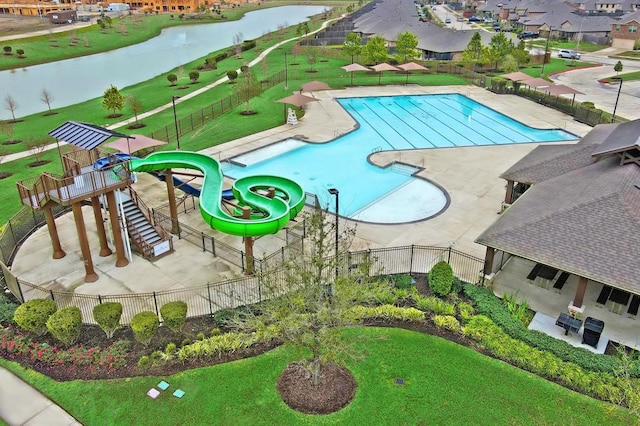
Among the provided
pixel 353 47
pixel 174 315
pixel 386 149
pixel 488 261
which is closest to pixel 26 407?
pixel 174 315

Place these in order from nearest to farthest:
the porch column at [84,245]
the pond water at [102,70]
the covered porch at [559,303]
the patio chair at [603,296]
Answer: the covered porch at [559,303] → the patio chair at [603,296] → the porch column at [84,245] → the pond water at [102,70]

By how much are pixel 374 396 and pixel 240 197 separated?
34.3 ft

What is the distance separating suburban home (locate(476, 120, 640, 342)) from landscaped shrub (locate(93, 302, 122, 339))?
1239cm

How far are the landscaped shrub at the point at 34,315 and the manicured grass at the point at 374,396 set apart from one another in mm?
1246

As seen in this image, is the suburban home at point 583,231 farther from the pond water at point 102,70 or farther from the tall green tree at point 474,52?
the pond water at point 102,70

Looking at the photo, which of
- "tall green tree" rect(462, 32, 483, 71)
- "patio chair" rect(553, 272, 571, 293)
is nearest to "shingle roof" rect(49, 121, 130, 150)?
"patio chair" rect(553, 272, 571, 293)

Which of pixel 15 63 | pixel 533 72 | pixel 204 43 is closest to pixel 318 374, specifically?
pixel 533 72

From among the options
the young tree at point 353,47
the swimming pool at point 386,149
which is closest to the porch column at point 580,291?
the swimming pool at point 386,149

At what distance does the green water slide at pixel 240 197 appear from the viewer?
17.3 meters

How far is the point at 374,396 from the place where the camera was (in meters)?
13.2

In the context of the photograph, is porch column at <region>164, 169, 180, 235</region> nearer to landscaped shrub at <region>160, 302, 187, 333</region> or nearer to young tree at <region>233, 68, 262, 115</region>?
landscaped shrub at <region>160, 302, 187, 333</region>

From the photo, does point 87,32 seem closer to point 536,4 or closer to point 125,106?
point 125,106

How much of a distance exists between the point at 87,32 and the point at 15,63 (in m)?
36.3

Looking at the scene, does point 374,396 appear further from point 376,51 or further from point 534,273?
point 376,51
